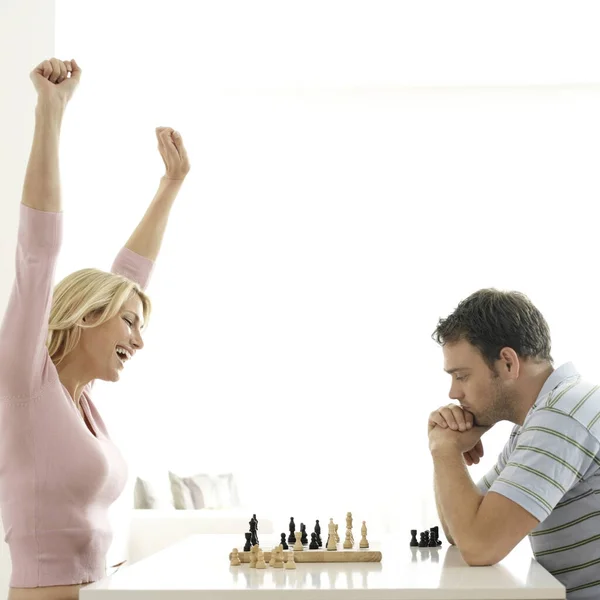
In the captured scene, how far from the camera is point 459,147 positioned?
6.55m

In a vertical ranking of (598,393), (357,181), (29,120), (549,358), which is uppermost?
(357,181)

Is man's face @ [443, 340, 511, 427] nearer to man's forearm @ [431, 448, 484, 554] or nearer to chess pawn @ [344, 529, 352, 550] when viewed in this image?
man's forearm @ [431, 448, 484, 554]

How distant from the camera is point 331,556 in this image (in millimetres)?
1813

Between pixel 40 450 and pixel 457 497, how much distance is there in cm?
88

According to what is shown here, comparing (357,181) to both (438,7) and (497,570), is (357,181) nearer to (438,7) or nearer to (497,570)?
(438,7)

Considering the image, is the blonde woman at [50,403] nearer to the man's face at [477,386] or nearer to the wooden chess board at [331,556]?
the wooden chess board at [331,556]

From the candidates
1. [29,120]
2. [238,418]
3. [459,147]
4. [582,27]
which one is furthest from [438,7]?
[238,418]

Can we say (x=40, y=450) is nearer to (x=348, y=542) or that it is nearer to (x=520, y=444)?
(x=348, y=542)

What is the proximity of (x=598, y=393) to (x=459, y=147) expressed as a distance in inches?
193

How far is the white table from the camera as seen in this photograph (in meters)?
1.44

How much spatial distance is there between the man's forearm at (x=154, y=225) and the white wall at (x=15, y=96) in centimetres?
141

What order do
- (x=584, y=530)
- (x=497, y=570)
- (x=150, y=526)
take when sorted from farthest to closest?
1. (x=150, y=526)
2. (x=584, y=530)
3. (x=497, y=570)

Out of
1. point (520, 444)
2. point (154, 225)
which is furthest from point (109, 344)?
point (520, 444)

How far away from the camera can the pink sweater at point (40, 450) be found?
5.80ft
